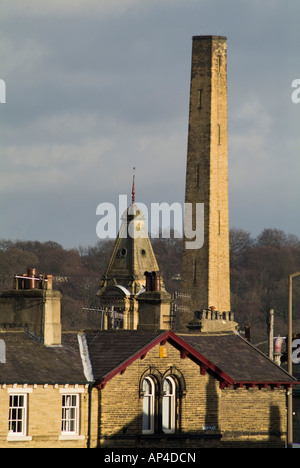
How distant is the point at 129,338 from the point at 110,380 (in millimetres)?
2486

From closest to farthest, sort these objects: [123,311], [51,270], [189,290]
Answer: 1. [123,311]
2. [189,290]
3. [51,270]

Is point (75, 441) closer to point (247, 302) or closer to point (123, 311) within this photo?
point (123, 311)

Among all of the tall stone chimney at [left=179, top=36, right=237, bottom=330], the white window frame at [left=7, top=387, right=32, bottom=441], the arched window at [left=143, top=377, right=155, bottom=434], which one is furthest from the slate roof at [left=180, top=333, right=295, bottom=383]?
the tall stone chimney at [left=179, top=36, right=237, bottom=330]

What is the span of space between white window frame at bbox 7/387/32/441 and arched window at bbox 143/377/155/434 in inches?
180

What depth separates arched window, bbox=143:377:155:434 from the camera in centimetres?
4938

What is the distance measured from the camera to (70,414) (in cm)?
4784

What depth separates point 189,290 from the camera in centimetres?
10269

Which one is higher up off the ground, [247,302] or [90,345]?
[247,302]

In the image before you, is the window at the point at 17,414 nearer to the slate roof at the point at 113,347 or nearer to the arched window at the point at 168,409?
the slate roof at the point at 113,347

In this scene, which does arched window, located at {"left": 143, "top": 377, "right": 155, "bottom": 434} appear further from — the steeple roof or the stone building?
the steeple roof

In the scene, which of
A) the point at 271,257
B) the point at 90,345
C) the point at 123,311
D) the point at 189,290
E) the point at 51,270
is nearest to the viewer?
the point at 90,345

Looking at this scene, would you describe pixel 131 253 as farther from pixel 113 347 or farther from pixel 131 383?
pixel 131 383

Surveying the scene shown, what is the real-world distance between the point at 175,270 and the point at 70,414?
107923mm
